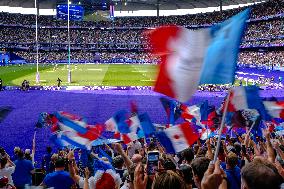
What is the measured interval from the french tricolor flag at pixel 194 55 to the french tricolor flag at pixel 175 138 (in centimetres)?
89

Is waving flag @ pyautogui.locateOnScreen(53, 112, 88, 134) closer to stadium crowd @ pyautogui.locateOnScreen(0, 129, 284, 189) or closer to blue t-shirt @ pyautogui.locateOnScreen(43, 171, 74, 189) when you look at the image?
stadium crowd @ pyautogui.locateOnScreen(0, 129, 284, 189)

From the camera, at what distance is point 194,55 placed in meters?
6.08

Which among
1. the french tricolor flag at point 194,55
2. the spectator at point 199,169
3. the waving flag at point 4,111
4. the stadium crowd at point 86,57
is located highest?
the french tricolor flag at point 194,55

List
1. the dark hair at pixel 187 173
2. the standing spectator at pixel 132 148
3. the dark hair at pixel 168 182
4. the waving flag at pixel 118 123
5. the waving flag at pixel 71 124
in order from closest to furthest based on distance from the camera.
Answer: the dark hair at pixel 168 182, the dark hair at pixel 187 173, the waving flag at pixel 71 124, the waving flag at pixel 118 123, the standing spectator at pixel 132 148

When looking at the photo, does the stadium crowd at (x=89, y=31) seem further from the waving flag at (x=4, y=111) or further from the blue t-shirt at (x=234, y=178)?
the blue t-shirt at (x=234, y=178)

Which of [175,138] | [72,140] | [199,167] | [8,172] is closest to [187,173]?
[199,167]

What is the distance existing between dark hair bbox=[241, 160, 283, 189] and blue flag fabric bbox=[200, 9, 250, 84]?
2.26 metres

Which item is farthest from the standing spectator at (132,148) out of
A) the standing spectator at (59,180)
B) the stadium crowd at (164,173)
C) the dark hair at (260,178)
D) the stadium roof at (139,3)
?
the stadium roof at (139,3)

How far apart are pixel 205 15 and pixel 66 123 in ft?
396

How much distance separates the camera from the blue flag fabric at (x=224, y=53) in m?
5.71

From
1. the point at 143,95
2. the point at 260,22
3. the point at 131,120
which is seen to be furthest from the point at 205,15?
the point at 131,120

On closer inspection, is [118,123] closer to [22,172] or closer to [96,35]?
[22,172]

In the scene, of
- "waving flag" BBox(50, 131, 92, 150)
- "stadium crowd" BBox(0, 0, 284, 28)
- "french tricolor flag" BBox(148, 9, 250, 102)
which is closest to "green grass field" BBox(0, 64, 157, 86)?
"waving flag" BBox(50, 131, 92, 150)

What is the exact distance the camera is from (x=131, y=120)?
31.1 feet
